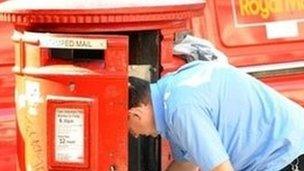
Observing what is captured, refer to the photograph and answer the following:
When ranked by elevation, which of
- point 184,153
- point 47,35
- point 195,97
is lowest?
point 184,153

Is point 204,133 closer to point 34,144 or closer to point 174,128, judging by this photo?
point 174,128

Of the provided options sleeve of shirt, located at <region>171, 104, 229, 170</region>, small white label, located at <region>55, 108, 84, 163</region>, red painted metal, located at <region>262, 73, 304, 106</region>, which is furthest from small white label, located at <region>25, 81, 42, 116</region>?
red painted metal, located at <region>262, 73, 304, 106</region>

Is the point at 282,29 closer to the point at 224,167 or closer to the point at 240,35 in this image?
the point at 240,35

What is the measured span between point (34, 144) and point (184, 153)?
0.61m

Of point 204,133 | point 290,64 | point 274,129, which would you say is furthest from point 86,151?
point 290,64

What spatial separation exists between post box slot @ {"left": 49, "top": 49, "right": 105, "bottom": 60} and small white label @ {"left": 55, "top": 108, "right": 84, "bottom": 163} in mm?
195

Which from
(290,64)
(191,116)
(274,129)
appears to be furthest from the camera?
(290,64)

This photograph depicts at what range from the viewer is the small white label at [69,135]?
3.25 m

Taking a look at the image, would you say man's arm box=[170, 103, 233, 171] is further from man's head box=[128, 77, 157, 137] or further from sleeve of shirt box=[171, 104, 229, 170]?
man's head box=[128, 77, 157, 137]

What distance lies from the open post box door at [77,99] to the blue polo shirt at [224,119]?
18 cm

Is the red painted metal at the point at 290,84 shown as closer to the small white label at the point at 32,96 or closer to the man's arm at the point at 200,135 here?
the man's arm at the point at 200,135

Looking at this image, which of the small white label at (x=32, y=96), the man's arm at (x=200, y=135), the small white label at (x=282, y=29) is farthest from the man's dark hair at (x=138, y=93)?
the small white label at (x=282, y=29)

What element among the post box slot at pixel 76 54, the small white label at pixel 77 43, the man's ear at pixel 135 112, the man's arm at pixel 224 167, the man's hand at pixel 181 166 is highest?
the small white label at pixel 77 43

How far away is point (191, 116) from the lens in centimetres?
318
